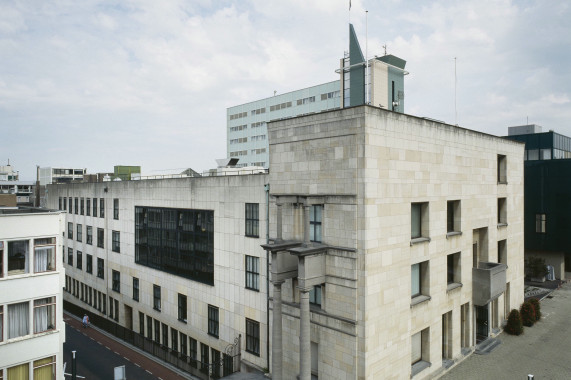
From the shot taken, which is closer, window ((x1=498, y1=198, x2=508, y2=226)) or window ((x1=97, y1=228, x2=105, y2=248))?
window ((x1=498, y1=198, x2=508, y2=226))

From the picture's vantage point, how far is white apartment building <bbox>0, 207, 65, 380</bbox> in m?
21.3

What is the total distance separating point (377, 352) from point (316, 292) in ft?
14.8

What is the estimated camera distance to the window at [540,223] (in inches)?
2040

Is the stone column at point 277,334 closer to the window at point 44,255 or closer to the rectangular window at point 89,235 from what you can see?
the window at point 44,255

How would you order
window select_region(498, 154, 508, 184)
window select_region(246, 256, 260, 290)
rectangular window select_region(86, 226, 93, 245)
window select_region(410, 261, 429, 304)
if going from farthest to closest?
1. rectangular window select_region(86, 226, 93, 245)
2. window select_region(498, 154, 508, 184)
3. window select_region(246, 256, 260, 290)
4. window select_region(410, 261, 429, 304)

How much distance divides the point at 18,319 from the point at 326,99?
7459 cm

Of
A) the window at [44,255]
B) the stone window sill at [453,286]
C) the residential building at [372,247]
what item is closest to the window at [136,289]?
the window at [44,255]

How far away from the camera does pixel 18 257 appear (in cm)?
2212

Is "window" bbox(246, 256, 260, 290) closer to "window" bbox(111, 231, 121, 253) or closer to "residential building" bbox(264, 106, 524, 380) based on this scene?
"residential building" bbox(264, 106, 524, 380)

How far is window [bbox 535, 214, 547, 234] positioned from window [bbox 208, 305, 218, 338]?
43.2 metres

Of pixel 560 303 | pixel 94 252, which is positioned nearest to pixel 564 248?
pixel 560 303

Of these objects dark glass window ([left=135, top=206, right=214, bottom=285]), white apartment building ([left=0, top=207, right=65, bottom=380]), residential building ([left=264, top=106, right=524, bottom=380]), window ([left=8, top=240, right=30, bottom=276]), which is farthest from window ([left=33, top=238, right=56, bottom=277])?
residential building ([left=264, top=106, right=524, bottom=380])

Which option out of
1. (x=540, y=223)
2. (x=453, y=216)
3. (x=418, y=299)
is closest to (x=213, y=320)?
(x=418, y=299)

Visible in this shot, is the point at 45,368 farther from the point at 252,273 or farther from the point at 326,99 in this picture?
the point at 326,99
